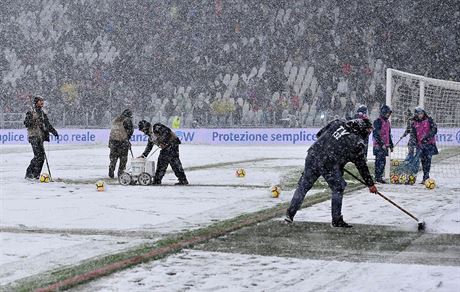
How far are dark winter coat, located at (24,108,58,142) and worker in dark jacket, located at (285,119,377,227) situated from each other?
9378 mm

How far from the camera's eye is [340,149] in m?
10.5

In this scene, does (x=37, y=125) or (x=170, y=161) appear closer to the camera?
(x=170, y=161)

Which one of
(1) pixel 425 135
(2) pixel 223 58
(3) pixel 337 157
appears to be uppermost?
(2) pixel 223 58

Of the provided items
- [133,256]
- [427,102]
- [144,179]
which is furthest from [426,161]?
[133,256]

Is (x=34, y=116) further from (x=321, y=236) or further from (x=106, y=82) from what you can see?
(x=106, y=82)

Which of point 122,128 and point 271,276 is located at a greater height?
point 122,128

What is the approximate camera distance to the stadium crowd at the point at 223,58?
3719 cm

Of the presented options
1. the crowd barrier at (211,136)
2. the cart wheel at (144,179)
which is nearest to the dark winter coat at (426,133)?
the cart wheel at (144,179)

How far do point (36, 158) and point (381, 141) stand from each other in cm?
829

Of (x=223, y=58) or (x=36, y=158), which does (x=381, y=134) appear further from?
(x=223, y=58)

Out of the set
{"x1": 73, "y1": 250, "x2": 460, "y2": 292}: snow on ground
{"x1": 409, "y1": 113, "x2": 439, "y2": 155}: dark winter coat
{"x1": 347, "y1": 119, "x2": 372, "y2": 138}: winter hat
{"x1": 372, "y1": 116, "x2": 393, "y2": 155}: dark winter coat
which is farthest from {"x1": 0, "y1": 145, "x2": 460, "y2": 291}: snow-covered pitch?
{"x1": 347, "y1": 119, "x2": 372, "y2": 138}: winter hat

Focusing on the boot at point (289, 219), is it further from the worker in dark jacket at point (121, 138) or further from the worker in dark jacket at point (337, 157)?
the worker in dark jacket at point (121, 138)

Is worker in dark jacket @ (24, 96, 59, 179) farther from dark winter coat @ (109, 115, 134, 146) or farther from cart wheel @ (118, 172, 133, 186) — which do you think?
cart wheel @ (118, 172, 133, 186)

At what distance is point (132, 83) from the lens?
137ft
